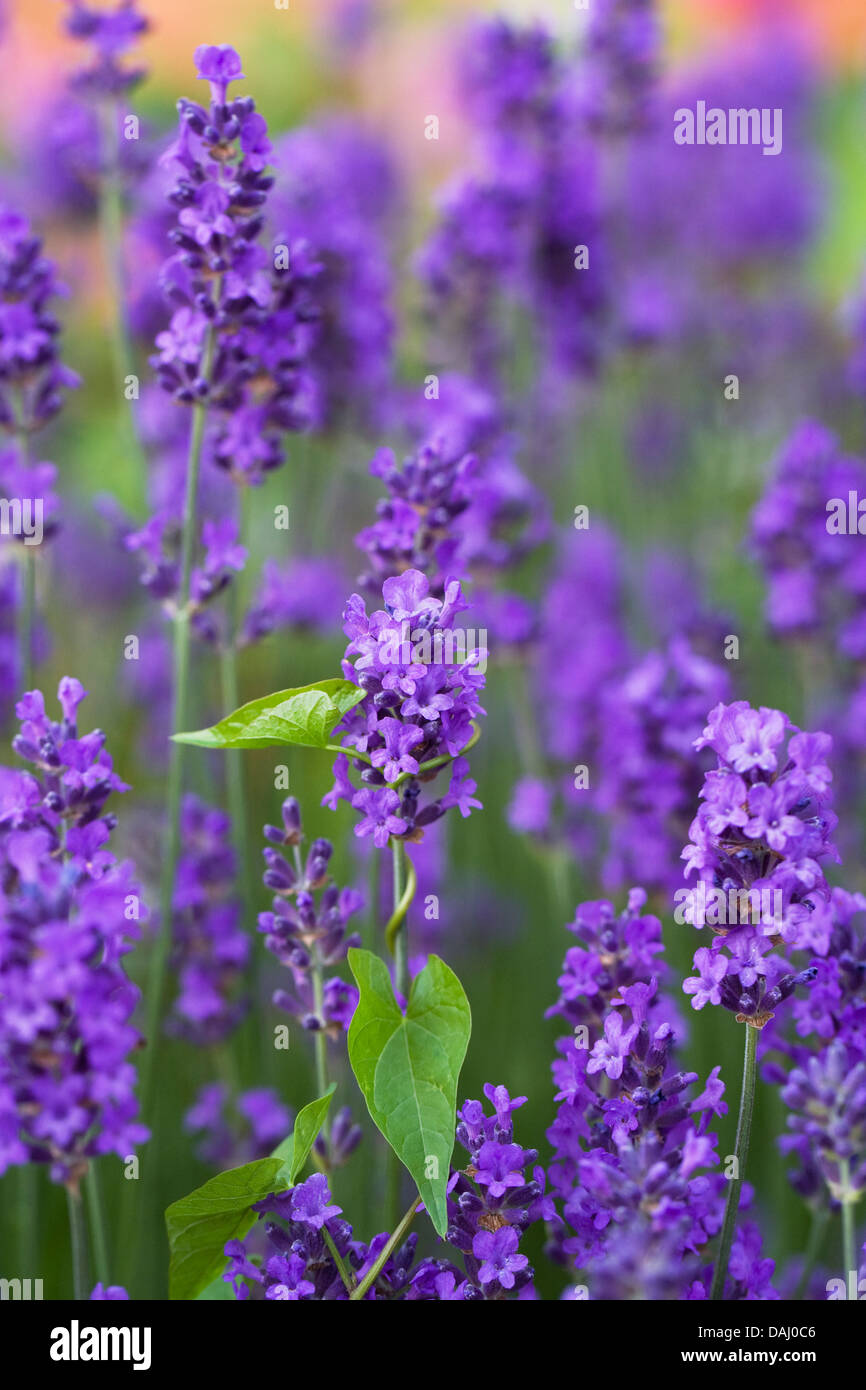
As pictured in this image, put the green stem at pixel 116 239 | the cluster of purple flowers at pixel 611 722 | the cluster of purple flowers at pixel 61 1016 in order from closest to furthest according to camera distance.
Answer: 1. the cluster of purple flowers at pixel 61 1016
2. the cluster of purple flowers at pixel 611 722
3. the green stem at pixel 116 239

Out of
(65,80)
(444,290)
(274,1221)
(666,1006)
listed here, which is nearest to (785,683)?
(444,290)

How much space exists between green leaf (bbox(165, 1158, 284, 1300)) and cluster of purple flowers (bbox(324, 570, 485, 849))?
299 mm

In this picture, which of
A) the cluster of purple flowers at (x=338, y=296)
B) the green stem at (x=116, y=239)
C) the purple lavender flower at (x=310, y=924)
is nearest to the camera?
the purple lavender flower at (x=310, y=924)

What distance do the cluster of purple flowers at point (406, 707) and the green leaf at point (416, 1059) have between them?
128 millimetres

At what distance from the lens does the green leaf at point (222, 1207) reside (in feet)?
3.82

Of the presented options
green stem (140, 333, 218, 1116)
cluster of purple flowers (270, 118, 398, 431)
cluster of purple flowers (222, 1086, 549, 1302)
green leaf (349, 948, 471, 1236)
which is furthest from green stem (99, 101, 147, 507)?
cluster of purple flowers (222, 1086, 549, 1302)

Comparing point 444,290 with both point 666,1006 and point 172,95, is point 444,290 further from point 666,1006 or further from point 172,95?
point 172,95

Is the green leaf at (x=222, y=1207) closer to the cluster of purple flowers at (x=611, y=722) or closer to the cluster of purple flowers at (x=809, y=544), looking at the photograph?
the cluster of purple flowers at (x=611, y=722)

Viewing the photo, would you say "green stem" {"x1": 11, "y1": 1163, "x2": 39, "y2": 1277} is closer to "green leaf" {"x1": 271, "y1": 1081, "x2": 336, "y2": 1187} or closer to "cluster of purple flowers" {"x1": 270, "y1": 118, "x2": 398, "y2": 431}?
"green leaf" {"x1": 271, "y1": 1081, "x2": 336, "y2": 1187}

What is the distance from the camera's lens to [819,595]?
222 cm

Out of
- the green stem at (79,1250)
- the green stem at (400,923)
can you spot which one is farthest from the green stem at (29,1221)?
the green stem at (400,923)

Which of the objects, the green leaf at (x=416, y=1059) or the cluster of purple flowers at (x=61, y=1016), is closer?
the cluster of purple flowers at (x=61, y=1016)

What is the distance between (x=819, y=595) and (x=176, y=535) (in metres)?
1.06

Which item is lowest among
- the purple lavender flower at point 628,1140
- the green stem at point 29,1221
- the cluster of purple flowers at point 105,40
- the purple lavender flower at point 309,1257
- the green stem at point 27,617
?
the green stem at point 29,1221
